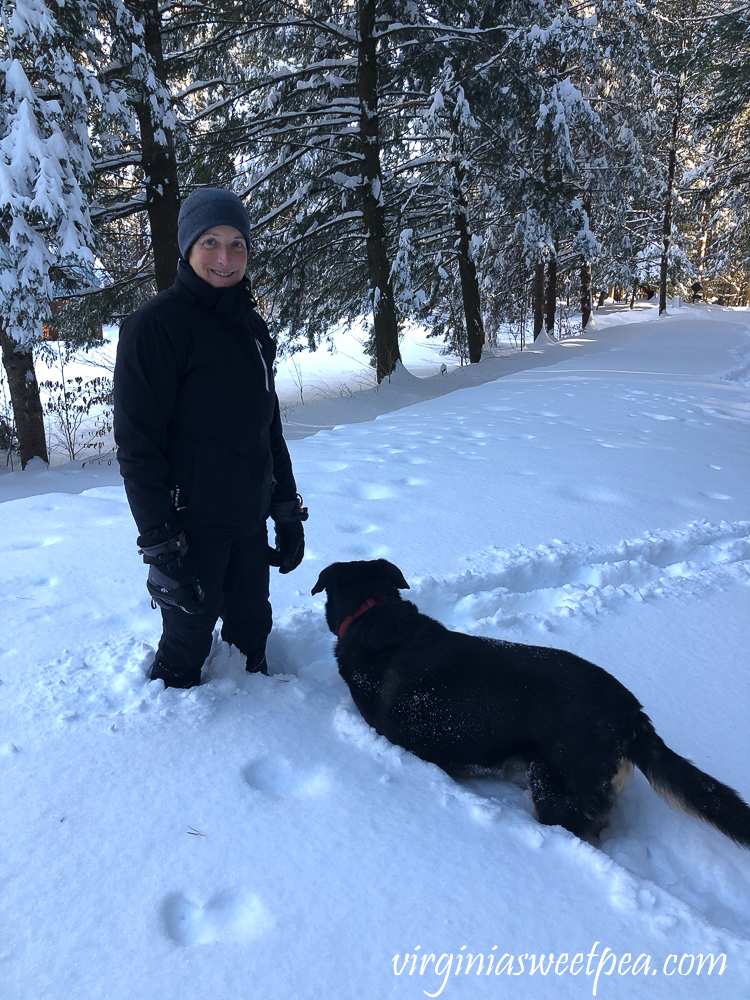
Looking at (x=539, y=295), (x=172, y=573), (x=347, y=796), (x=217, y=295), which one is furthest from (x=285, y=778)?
(x=539, y=295)

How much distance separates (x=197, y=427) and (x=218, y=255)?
582mm

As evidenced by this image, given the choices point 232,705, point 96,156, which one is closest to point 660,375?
point 96,156

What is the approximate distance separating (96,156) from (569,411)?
6.66 m

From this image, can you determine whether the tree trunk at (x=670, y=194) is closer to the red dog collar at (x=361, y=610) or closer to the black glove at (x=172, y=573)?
the red dog collar at (x=361, y=610)

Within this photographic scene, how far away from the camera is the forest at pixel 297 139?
6719mm

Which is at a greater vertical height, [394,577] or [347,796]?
[394,577]

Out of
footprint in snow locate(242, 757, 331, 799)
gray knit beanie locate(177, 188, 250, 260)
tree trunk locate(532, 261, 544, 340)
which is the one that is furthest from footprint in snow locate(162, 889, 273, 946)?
tree trunk locate(532, 261, 544, 340)

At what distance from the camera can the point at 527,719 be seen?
76.8 inches

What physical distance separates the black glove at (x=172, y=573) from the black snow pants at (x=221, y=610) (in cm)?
7

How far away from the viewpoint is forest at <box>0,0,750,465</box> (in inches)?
265

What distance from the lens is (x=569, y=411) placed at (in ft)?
22.7

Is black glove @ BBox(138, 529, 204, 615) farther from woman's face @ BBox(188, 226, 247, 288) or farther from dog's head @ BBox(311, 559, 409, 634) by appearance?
woman's face @ BBox(188, 226, 247, 288)

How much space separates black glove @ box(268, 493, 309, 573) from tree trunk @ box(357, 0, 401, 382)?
873 cm

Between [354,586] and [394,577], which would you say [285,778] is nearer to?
[354,586]
